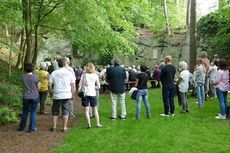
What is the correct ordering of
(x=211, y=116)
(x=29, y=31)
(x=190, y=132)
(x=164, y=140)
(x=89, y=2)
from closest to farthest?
(x=164, y=140), (x=190, y=132), (x=211, y=116), (x=89, y=2), (x=29, y=31)

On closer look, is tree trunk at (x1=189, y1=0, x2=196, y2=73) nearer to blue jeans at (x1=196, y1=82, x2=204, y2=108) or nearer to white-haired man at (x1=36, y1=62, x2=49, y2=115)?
blue jeans at (x1=196, y1=82, x2=204, y2=108)

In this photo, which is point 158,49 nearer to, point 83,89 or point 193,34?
point 193,34

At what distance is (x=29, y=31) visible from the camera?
1050cm

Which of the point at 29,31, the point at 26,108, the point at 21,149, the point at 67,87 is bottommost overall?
the point at 21,149

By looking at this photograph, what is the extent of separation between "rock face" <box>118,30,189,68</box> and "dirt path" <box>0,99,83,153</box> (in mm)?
17461

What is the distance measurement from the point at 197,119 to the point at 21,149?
5091 mm

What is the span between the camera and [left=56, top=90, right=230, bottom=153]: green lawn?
4.11 m

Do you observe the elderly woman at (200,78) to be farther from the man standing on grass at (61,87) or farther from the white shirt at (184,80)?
the man standing on grass at (61,87)

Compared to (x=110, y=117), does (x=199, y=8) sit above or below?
above

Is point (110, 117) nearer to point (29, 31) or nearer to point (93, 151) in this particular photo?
point (93, 151)

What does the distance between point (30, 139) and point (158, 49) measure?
19579mm

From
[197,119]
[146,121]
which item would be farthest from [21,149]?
[197,119]

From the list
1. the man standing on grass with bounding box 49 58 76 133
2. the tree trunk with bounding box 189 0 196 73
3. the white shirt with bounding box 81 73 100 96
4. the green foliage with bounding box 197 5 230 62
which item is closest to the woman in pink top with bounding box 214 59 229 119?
the white shirt with bounding box 81 73 100 96

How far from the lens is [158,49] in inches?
883
